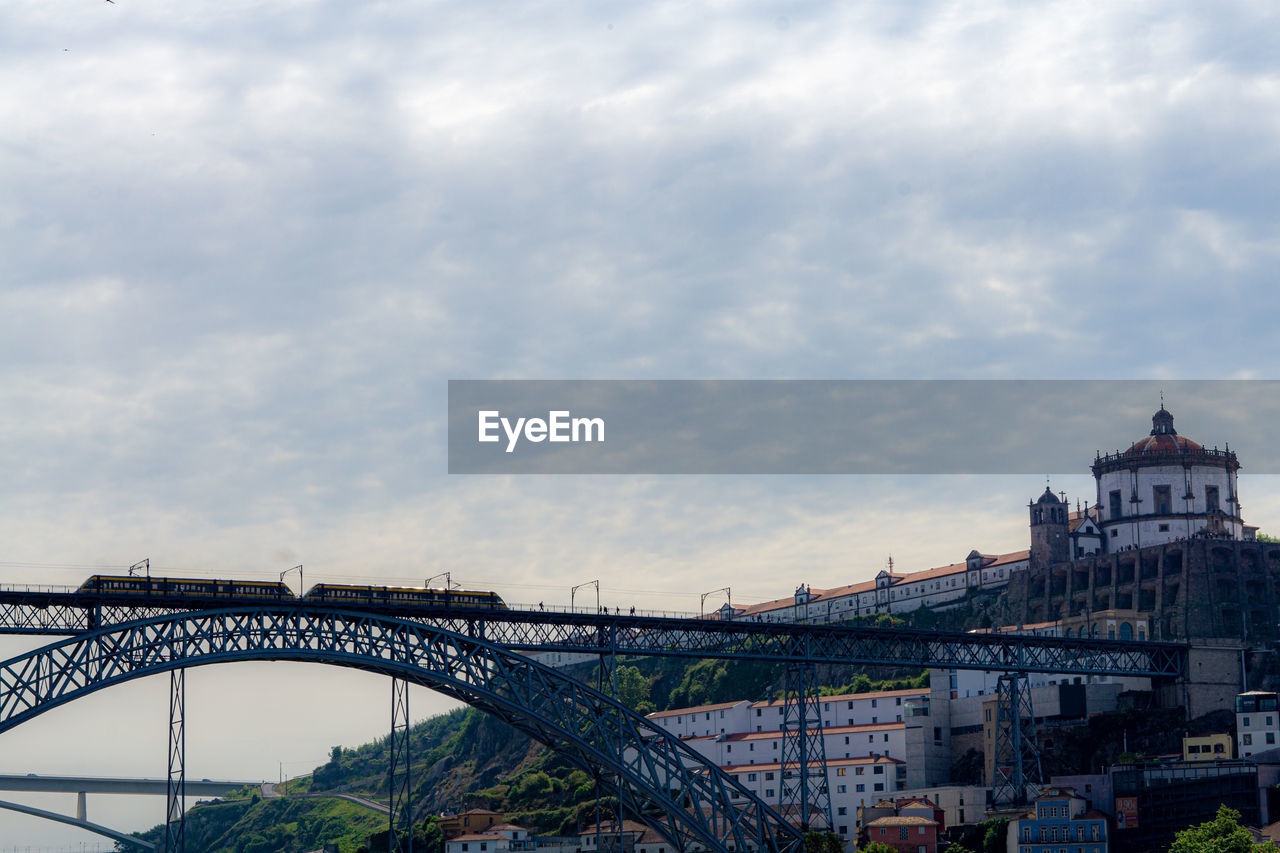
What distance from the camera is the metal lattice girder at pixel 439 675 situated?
76.0m

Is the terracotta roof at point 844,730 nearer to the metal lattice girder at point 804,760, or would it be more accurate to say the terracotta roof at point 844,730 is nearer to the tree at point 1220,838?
the metal lattice girder at point 804,760

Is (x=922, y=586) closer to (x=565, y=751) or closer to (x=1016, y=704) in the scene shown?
(x=1016, y=704)

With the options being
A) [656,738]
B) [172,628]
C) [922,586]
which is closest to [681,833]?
[656,738]

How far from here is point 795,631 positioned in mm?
95375

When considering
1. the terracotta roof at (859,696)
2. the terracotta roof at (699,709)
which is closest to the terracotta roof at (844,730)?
the terracotta roof at (859,696)

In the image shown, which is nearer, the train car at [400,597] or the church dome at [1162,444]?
the train car at [400,597]

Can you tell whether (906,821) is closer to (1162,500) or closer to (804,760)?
(804,760)

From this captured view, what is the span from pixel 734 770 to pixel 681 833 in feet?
110

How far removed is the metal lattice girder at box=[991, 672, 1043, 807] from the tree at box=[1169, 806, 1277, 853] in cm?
1207

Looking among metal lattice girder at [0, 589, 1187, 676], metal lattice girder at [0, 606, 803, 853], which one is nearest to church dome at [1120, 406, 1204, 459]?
metal lattice girder at [0, 589, 1187, 676]

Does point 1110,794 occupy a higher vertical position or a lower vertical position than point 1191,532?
lower

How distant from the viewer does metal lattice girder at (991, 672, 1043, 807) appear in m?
103

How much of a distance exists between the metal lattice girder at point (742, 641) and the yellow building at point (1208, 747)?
22.2 ft

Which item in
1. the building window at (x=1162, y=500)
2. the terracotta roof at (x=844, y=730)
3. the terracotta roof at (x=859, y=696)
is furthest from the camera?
the building window at (x=1162, y=500)
